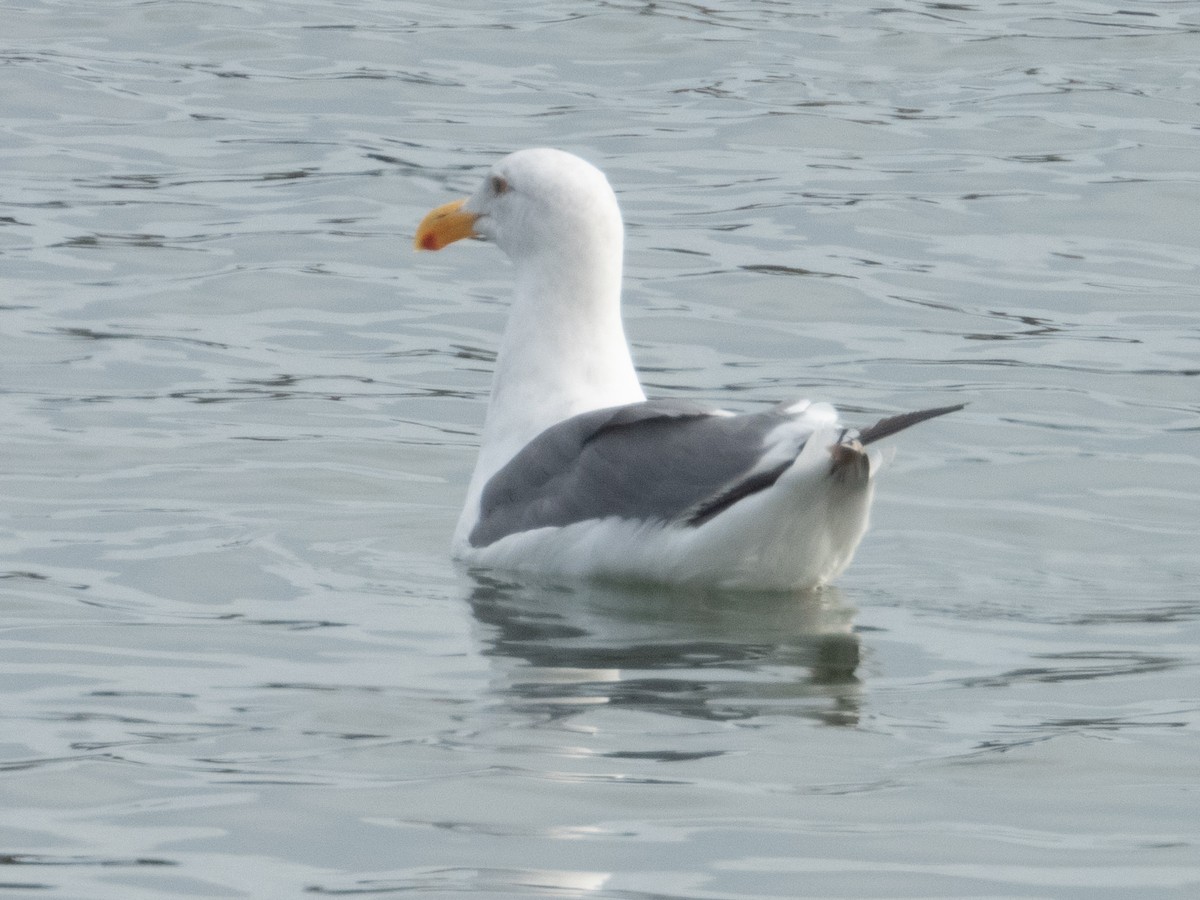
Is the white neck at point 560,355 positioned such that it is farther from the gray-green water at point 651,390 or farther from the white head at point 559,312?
the gray-green water at point 651,390

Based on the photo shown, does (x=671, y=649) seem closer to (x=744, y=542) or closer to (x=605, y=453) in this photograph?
(x=744, y=542)

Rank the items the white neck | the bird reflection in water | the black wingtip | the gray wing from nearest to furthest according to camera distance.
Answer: the bird reflection in water < the black wingtip < the gray wing < the white neck

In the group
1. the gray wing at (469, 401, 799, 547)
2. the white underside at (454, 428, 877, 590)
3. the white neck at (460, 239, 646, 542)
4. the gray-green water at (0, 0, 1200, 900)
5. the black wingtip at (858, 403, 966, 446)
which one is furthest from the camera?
the white neck at (460, 239, 646, 542)

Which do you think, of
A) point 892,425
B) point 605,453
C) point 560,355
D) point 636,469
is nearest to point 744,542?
point 636,469

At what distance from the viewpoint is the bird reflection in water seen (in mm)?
6566

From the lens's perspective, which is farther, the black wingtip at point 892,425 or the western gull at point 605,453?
the western gull at point 605,453

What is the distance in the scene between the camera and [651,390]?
10906 millimetres

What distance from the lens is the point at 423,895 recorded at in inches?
203

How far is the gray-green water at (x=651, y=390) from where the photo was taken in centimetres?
563

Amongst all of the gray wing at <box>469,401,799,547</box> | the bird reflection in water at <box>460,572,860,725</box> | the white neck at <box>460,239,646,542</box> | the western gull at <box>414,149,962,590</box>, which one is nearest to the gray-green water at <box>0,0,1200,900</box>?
the bird reflection in water at <box>460,572,860,725</box>

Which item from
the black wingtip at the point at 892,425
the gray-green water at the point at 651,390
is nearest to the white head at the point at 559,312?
the gray-green water at the point at 651,390

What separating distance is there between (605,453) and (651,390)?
3241mm

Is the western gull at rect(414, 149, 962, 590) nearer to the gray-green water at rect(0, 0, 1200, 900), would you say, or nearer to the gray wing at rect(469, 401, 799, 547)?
the gray wing at rect(469, 401, 799, 547)

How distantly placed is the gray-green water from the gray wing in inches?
10.9
